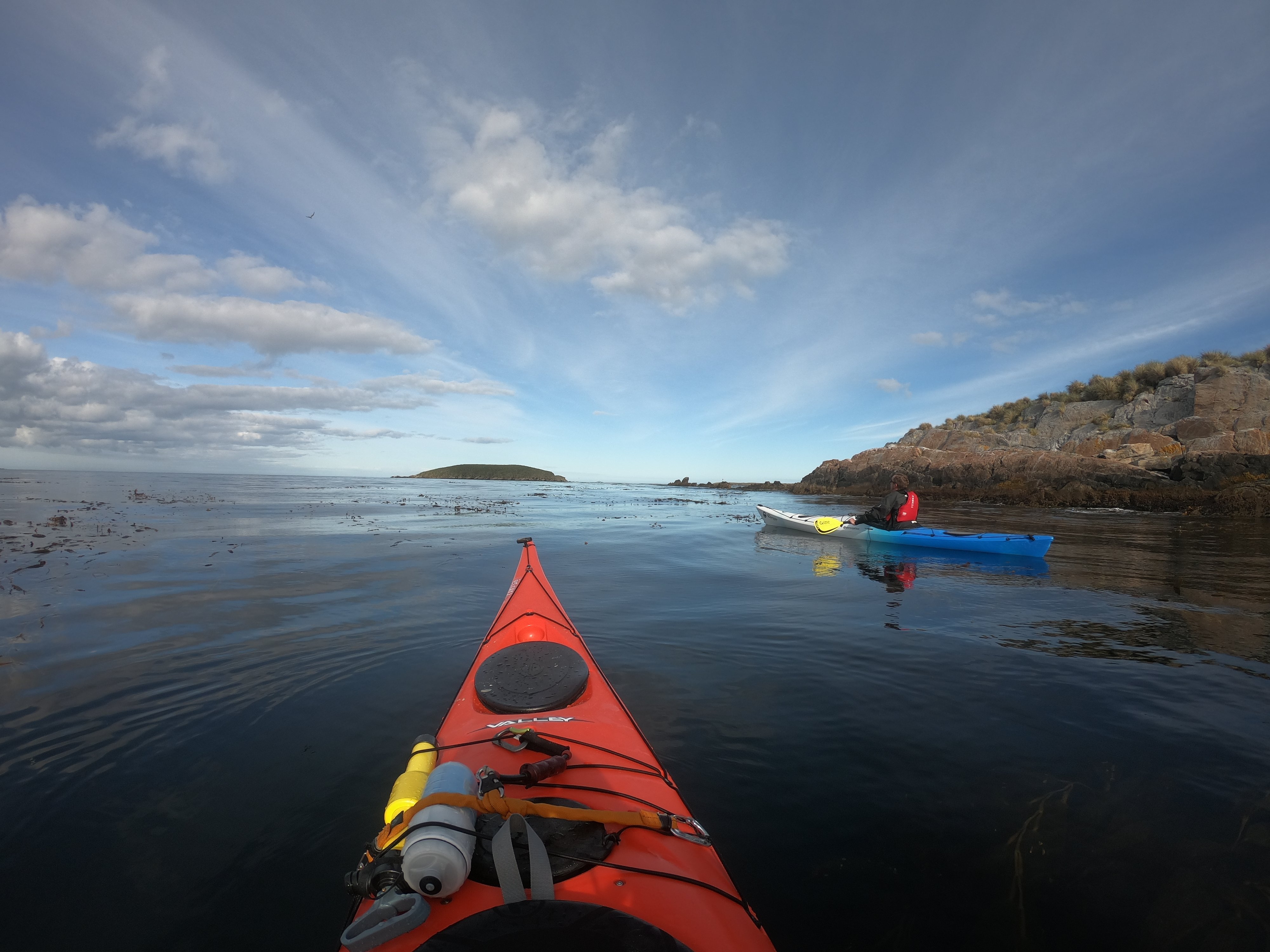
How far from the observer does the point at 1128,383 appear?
4772 cm

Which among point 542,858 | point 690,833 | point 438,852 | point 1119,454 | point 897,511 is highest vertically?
point 1119,454

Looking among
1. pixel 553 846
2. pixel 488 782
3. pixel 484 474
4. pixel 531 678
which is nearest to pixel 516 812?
pixel 553 846

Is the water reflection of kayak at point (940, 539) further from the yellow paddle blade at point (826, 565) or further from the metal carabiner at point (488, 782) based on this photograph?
the metal carabiner at point (488, 782)

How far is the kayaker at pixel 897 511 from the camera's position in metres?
16.4

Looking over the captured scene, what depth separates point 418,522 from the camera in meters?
24.3

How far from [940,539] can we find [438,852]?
16.5 m

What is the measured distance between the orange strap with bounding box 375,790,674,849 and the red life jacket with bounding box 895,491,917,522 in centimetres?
1624

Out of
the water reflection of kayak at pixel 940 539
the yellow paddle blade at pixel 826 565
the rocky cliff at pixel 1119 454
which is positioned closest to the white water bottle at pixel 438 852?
the yellow paddle blade at pixel 826 565

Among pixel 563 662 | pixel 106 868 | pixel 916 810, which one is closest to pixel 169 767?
pixel 106 868

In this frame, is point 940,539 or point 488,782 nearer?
point 488,782

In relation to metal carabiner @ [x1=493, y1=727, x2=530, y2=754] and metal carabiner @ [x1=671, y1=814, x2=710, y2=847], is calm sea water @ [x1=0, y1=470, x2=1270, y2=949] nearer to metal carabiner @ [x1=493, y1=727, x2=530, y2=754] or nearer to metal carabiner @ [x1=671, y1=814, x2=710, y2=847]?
metal carabiner @ [x1=671, y1=814, x2=710, y2=847]

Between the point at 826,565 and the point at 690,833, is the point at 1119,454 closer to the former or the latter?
the point at 826,565

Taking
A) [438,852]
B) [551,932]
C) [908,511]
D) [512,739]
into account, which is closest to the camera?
[551,932]

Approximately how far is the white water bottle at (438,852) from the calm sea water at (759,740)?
146 cm
